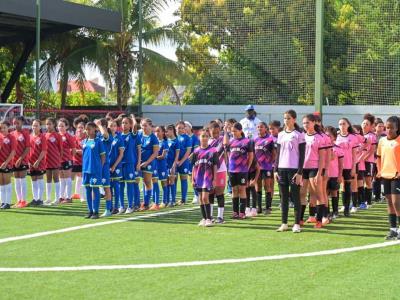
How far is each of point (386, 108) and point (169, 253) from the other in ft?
74.7

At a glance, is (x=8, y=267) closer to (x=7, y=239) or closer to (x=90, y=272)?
(x=90, y=272)

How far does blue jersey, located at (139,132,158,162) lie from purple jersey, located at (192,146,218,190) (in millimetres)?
2637

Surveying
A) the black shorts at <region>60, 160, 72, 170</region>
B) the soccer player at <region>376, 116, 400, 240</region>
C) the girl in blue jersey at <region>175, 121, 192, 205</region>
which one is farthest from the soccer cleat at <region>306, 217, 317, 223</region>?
the black shorts at <region>60, 160, 72, 170</region>

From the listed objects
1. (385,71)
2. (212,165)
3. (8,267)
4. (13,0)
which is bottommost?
(8,267)

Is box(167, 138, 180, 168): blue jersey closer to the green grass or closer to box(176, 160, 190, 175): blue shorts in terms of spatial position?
box(176, 160, 190, 175): blue shorts

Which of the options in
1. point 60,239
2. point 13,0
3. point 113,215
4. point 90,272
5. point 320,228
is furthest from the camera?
point 13,0

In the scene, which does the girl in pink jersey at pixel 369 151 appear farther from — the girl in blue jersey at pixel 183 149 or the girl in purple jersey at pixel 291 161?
the girl in blue jersey at pixel 183 149

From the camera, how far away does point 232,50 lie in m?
32.7

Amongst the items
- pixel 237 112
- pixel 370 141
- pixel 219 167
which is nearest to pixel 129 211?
pixel 219 167

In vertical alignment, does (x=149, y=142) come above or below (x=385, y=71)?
below

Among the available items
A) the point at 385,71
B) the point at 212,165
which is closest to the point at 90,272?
the point at 212,165

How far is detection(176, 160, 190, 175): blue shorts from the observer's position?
15.9m

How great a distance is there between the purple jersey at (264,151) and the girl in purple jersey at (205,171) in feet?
6.36

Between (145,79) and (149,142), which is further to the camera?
(145,79)
